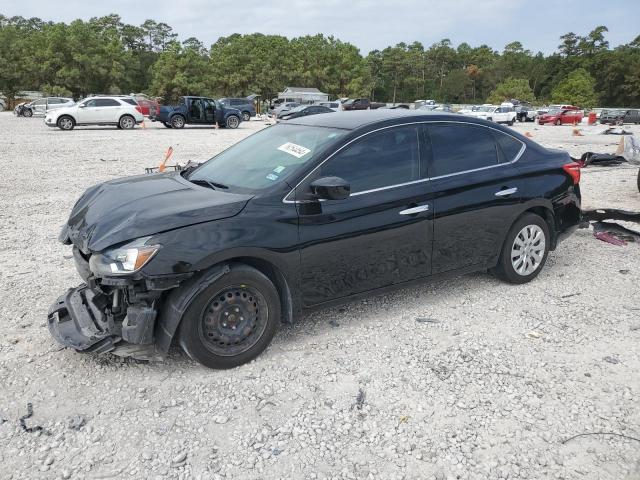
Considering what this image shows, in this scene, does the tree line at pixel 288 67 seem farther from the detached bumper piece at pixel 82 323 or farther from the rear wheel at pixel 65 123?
the detached bumper piece at pixel 82 323

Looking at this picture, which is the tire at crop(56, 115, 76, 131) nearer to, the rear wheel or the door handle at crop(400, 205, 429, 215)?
the rear wheel

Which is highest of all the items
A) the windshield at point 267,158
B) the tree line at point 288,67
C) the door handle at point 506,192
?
the tree line at point 288,67

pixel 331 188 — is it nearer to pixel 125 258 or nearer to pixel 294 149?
pixel 294 149

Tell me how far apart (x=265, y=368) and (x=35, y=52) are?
67240 millimetres

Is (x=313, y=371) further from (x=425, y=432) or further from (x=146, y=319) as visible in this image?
(x=146, y=319)

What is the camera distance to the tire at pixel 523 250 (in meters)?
4.93

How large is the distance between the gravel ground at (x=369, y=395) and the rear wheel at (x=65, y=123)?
74.8 ft

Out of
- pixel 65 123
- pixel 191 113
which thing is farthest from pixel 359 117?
pixel 191 113

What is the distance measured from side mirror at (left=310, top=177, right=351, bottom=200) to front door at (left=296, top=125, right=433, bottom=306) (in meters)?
0.12

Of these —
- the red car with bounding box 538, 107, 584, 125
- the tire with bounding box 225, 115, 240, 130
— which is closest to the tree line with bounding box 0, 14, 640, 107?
the tire with bounding box 225, 115, 240, 130

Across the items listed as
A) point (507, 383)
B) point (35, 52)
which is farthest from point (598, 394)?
point (35, 52)

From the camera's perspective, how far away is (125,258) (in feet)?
10.7

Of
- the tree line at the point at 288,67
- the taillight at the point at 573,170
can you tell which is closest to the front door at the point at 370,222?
the taillight at the point at 573,170

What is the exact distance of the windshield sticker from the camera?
4.05 meters
